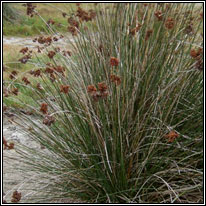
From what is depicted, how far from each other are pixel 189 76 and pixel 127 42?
45cm

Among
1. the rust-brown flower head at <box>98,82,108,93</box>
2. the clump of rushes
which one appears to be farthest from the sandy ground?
the rust-brown flower head at <box>98,82,108,93</box>

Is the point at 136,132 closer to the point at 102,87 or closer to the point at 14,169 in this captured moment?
the point at 102,87

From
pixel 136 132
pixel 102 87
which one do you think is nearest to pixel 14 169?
pixel 136 132

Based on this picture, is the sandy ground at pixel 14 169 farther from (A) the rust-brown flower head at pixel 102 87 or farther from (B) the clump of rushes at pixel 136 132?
(A) the rust-brown flower head at pixel 102 87

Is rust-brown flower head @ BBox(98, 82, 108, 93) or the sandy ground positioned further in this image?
the sandy ground

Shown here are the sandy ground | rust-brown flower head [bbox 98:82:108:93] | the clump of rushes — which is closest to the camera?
rust-brown flower head [bbox 98:82:108:93]

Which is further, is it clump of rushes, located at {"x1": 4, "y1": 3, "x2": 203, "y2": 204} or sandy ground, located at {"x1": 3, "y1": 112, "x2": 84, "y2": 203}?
sandy ground, located at {"x1": 3, "y1": 112, "x2": 84, "y2": 203}

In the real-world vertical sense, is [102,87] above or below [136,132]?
above

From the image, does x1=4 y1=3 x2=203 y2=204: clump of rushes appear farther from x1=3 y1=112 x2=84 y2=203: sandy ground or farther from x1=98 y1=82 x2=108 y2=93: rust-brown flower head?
x1=98 y1=82 x2=108 y2=93: rust-brown flower head

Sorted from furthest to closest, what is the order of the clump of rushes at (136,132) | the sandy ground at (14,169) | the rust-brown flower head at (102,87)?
the sandy ground at (14,169)
the clump of rushes at (136,132)
the rust-brown flower head at (102,87)

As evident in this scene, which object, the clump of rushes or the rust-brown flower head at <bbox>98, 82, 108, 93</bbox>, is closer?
the rust-brown flower head at <bbox>98, 82, 108, 93</bbox>

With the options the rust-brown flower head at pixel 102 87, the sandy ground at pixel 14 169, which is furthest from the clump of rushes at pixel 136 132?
the rust-brown flower head at pixel 102 87

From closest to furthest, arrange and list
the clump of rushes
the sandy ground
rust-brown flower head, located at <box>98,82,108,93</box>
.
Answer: rust-brown flower head, located at <box>98,82,108,93</box>
the clump of rushes
the sandy ground

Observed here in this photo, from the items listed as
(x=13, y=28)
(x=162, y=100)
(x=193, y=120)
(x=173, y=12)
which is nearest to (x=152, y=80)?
(x=162, y=100)
